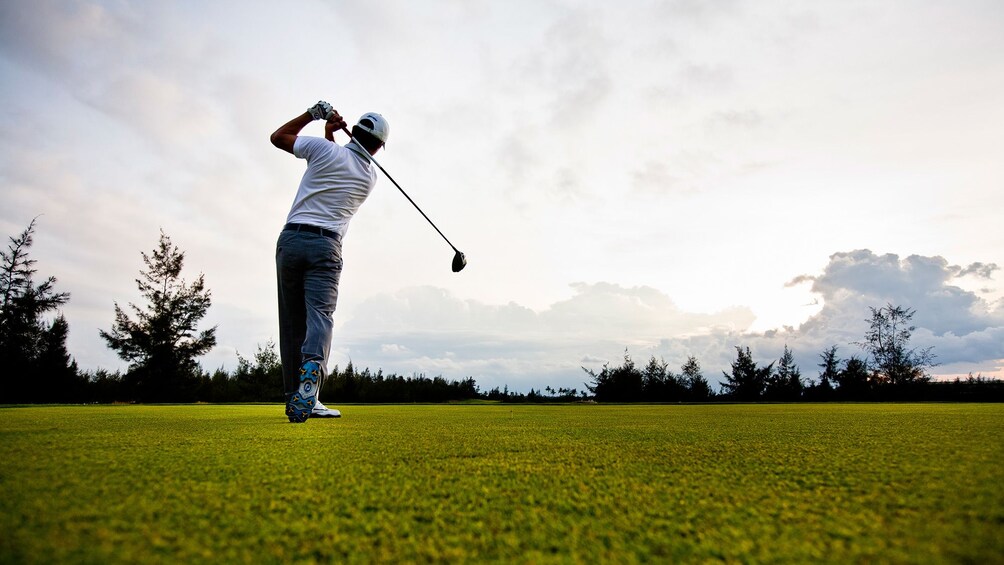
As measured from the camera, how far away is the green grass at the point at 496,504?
3.01ft

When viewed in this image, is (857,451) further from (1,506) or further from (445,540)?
(1,506)

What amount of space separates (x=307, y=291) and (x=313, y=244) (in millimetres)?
335

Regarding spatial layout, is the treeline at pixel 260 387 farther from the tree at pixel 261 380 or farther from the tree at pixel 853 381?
the tree at pixel 853 381

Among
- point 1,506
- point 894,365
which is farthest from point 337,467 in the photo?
point 894,365

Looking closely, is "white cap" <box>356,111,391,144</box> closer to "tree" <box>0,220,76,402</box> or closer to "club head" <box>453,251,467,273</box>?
"club head" <box>453,251,467,273</box>

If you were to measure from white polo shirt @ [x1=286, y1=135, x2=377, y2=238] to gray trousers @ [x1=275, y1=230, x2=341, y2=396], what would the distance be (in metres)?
0.15

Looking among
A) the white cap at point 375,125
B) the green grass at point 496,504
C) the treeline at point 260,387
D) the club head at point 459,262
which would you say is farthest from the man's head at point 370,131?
the treeline at point 260,387

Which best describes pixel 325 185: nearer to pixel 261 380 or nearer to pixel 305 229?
pixel 305 229

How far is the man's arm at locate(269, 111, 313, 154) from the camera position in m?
4.02

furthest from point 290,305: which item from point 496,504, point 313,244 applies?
point 496,504

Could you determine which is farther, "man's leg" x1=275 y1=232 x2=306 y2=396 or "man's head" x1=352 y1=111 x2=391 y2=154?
"man's head" x1=352 y1=111 x2=391 y2=154

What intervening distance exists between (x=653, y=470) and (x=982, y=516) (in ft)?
2.54

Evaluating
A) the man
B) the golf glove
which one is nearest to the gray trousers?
the man

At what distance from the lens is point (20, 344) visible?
24734 millimetres
